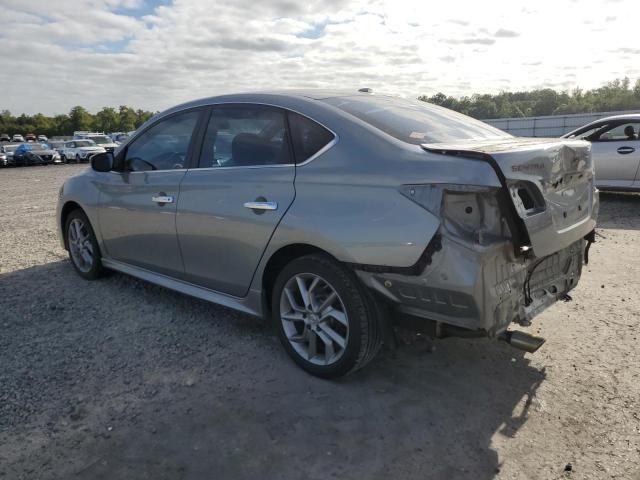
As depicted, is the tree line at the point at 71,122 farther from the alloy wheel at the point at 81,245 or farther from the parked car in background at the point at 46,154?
the alloy wheel at the point at 81,245

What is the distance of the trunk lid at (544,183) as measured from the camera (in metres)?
2.66

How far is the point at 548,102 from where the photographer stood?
167 feet

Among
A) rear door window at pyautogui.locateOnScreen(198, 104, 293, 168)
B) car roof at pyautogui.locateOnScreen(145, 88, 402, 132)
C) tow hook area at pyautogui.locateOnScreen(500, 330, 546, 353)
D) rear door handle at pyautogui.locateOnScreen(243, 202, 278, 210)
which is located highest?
car roof at pyautogui.locateOnScreen(145, 88, 402, 132)

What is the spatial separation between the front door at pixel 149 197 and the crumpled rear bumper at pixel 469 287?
1901mm

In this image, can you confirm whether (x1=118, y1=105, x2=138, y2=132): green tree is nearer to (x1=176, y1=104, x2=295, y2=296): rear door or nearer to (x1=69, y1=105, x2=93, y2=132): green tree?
(x1=69, y1=105, x2=93, y2=132): green tree

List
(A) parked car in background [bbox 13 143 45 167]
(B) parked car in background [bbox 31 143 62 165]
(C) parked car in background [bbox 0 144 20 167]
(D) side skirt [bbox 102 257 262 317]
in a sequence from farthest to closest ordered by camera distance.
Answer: (B) parked car in background [bbox 31 143 62 165]
(A) parked car in background [bbox 13 143 45 167]
(C) parked car in background [bbox 0 144 20 167]
(D) side skirt [bbox 102 257 262 317]

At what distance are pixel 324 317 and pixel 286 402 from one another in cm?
55

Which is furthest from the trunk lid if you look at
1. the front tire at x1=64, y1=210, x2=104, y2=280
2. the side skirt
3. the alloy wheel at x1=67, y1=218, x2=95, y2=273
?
the alloy wheel at x1=67, y1=218, x2=95, y2=273

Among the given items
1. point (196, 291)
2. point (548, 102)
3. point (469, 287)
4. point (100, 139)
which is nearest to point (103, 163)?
point (196, 291)

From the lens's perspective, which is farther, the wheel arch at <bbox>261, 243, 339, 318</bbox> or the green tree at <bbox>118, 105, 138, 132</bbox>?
the green tree at <bbox>118, 105, 138, 132</bbox>

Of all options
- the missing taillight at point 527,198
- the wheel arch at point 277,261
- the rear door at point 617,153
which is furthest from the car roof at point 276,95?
the rear door at point 617,153

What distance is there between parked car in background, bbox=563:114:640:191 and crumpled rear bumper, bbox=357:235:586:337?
7.08 meters

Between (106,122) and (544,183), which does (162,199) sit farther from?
(106,122)

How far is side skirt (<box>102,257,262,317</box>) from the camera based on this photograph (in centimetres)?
365
